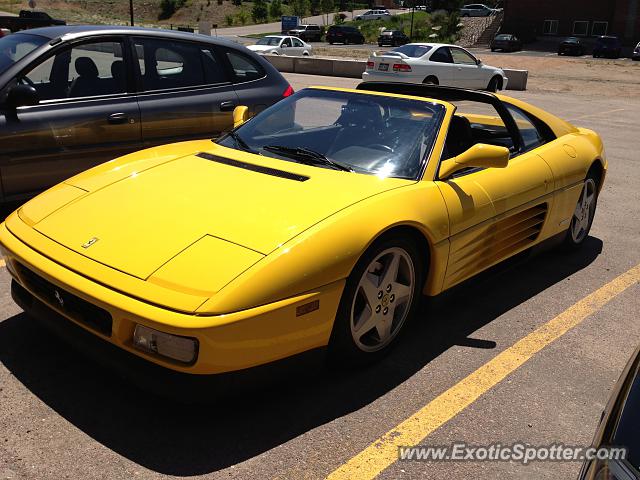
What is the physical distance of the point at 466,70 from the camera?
18000mm

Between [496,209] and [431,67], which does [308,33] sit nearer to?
[431,67]

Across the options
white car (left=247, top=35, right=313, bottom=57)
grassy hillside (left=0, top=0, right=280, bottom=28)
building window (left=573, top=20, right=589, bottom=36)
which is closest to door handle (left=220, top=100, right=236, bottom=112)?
white car (left=247, top=35, right=313, bottom=57)

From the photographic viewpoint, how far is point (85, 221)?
3.04 m

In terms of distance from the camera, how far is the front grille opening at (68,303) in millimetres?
2631

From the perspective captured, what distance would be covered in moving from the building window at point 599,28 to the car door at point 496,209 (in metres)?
53.1

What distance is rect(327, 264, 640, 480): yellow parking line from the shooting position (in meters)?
2.56

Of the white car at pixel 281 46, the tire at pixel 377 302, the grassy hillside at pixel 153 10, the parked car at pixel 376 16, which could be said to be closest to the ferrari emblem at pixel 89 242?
the tire at pixel 377 302

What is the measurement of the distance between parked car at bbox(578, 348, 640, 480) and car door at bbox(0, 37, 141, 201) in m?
4.31

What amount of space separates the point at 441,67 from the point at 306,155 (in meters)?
14.8

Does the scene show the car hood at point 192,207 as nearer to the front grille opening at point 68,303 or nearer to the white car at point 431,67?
the front grille opening at point 68,303

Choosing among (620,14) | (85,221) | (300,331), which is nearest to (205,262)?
(300,331)

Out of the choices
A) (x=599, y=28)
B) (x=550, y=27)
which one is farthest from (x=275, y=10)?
(x=599, y=28)

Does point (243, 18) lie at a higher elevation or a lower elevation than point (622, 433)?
higher

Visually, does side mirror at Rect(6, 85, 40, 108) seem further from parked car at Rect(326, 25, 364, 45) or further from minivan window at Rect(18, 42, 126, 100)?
parked car at Rect(326, 25, 364, 45)
